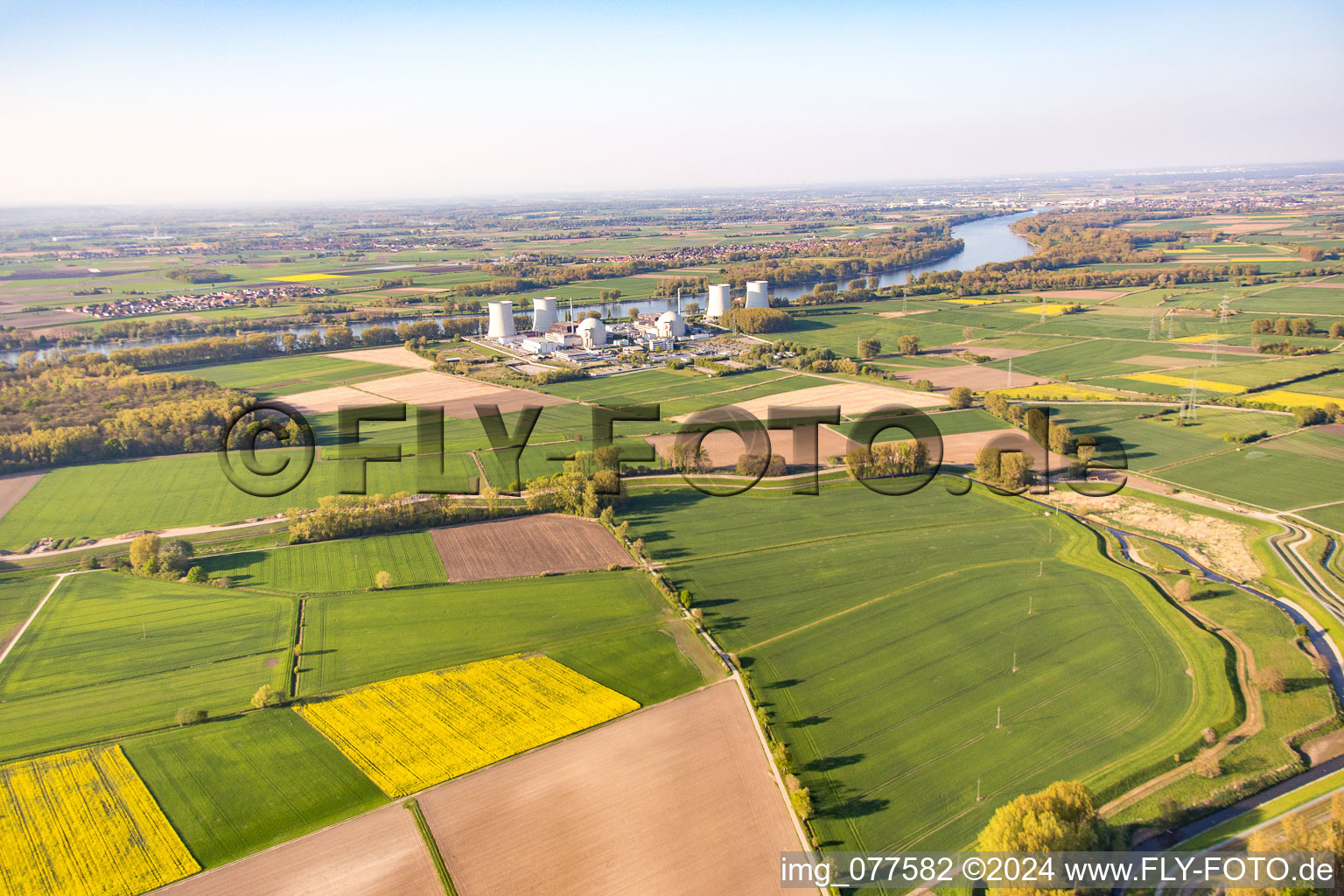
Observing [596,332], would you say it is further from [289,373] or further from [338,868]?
[338,868]

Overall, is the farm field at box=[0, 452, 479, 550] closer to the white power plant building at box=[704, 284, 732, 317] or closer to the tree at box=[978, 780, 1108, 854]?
the tree at box=[978, 780, 1108, 854]

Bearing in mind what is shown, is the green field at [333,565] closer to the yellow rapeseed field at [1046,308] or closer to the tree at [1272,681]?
the tree at [1272,681]

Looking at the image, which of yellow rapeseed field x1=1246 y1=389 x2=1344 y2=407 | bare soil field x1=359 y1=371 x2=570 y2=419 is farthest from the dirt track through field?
yellow rapeseed field x1=1246 y1=389 x2=1344 y2=407

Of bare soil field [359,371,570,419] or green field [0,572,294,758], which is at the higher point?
bare soil field [359,371,570,419]

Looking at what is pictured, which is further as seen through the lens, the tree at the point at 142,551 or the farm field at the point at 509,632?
the tree at the point at 142,551

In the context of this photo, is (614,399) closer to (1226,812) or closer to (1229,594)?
(1229,594)

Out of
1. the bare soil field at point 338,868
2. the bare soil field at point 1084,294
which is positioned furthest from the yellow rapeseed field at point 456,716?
the bare soil field at point 1084,294
